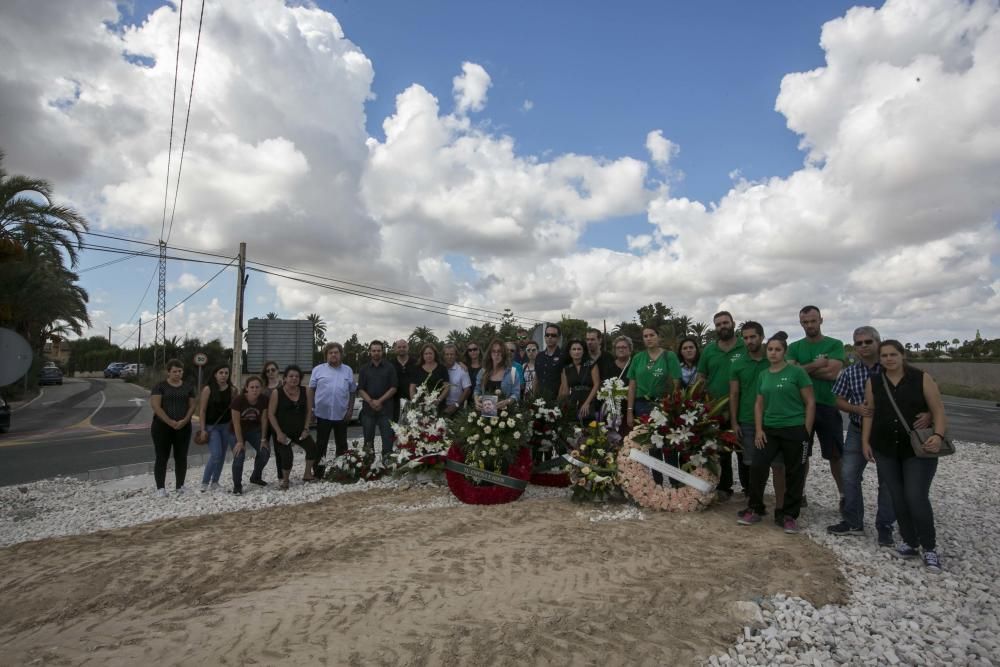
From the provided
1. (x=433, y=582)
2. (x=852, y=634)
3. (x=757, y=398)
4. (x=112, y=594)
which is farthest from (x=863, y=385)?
(x=112, y=594)

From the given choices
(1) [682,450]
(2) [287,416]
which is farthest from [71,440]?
(1) [682,450]

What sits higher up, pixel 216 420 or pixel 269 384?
pixel 269 384

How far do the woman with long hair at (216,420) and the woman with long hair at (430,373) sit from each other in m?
2.32

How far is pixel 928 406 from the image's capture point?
451 centimetres

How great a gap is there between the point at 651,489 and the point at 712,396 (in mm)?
1192

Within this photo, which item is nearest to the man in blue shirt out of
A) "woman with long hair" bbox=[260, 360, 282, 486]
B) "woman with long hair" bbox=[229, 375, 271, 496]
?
"woman with long hair" bbox=[260, 360, 282, 486]

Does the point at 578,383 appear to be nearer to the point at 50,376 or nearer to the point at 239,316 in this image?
the point at 239,316

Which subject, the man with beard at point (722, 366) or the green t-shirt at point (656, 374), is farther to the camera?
the green t-shirt at point (656, 374)

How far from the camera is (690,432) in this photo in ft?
20.2

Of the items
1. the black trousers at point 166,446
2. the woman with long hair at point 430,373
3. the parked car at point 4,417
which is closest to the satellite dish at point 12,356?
the black trousers at point 166,446

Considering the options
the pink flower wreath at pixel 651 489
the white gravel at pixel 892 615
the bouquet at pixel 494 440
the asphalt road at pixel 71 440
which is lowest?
the asphalt road at pixel 71 440

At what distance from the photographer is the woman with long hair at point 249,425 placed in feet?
25.2

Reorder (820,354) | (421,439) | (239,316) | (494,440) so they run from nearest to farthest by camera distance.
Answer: (820,354)
(494,440)
(421,439)
(239,316)

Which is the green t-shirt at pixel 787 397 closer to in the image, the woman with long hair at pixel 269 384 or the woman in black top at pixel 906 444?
the woman in black top at pixel 906 444
